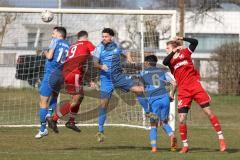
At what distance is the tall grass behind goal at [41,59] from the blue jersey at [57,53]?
285cm

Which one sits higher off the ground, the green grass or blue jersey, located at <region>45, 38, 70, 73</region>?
blue jersey, located at <region>45, 38, 70, 73</region>

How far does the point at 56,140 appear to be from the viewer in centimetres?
1558

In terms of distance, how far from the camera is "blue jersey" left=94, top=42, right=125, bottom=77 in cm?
1450


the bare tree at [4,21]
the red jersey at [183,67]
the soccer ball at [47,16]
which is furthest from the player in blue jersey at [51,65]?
the bare tree at [4,21]

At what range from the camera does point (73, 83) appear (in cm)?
1580

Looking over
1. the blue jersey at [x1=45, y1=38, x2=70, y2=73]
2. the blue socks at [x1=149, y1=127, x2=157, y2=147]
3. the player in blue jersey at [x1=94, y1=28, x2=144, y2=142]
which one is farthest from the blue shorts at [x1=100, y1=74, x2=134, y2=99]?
the blue socks at [x1=149, y1=127, x2=157, y2=147]

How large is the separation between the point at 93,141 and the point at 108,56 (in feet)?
6.99

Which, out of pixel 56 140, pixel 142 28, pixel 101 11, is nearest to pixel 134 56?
pixel 142 28

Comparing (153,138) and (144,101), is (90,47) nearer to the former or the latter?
Answer: (144,101)

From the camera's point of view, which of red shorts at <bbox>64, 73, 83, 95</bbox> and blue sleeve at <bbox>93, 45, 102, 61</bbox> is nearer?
blue sleeve at <bbox>93, 45, 102, 61</bbox>

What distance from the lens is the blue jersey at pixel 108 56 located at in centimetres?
1450

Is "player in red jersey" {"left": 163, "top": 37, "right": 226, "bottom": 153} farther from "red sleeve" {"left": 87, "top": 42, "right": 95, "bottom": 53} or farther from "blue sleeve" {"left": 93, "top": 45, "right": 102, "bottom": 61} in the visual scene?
"red sleeve" {"left": 87, "top": 42, "right": 95, "bottom": 53}

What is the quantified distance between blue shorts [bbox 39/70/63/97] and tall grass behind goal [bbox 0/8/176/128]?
2.71 metres

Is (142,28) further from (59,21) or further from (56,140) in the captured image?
(56,140)
